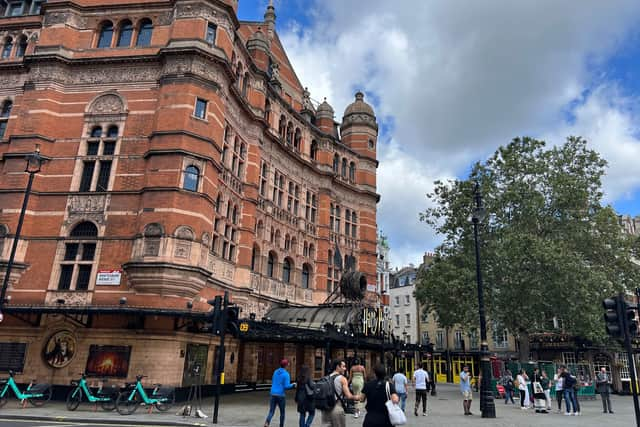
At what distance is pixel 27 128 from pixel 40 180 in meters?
2.81

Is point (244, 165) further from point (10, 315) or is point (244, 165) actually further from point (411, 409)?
point (411, 409)

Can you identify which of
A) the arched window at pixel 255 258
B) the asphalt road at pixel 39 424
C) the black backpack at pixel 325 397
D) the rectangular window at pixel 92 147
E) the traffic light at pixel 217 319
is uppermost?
the rectangular window at pixel 92 147

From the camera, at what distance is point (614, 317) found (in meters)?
9.80

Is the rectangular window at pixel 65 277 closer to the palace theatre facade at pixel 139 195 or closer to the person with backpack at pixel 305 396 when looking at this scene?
the palace theatre facade at pixel 139 195

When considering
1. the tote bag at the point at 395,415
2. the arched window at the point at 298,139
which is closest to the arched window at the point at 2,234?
the arched window at the point at 298,139

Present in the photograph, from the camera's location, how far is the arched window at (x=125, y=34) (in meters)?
23.0

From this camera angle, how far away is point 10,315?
18469 mm

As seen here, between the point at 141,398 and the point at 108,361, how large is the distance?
3326 mm

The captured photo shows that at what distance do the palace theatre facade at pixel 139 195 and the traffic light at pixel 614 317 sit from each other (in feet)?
38.4

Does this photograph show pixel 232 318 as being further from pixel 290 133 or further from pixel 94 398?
pixel 290 133

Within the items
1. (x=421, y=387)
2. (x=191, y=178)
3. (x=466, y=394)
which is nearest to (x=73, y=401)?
(x=191, y=178)

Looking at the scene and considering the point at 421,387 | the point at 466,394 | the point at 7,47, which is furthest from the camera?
the point at 7,47

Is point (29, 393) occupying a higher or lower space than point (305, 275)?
lower

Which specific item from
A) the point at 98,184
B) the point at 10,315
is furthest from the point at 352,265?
the point at 10,315
